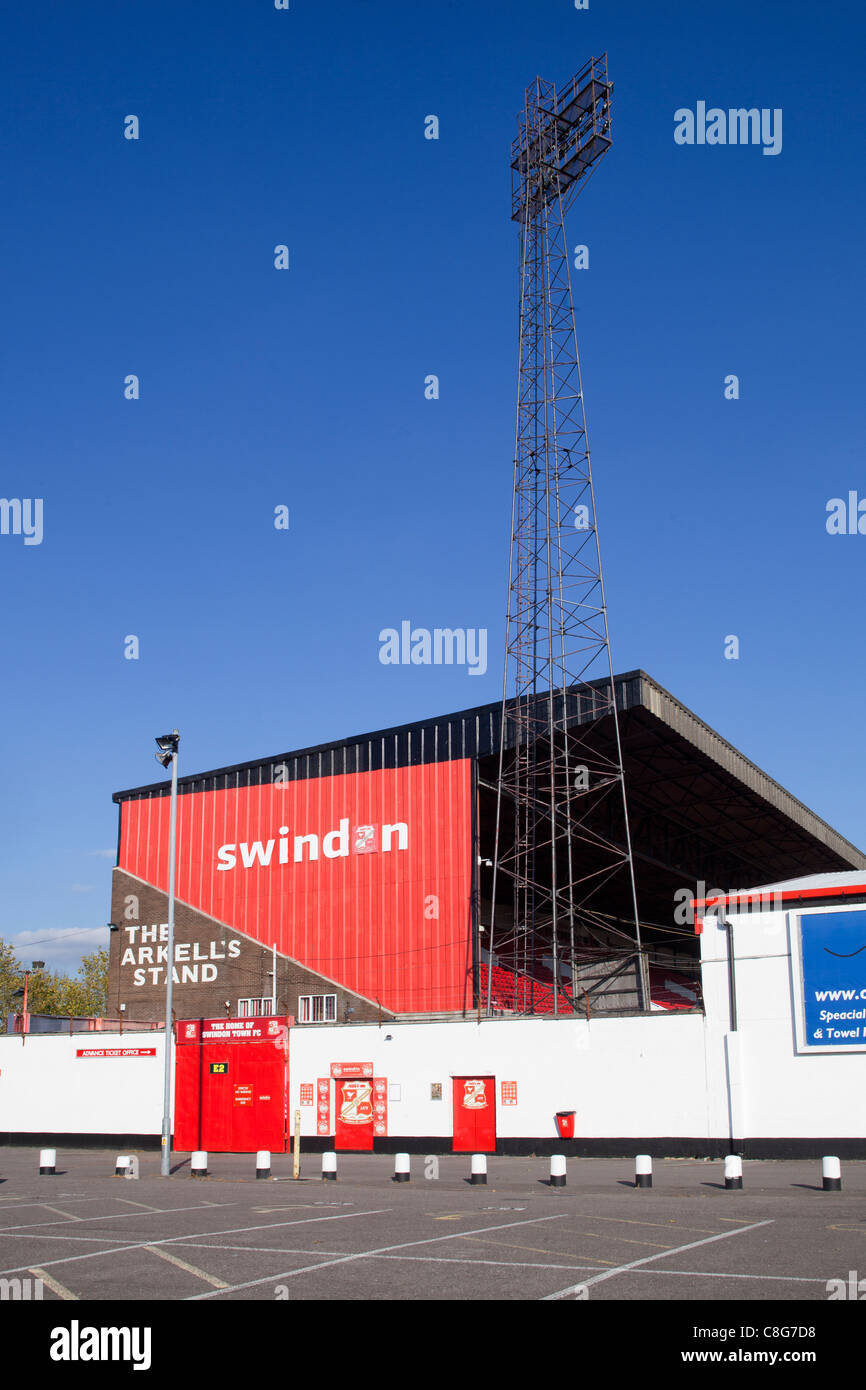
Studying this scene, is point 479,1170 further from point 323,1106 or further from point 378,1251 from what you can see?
point 323,1106

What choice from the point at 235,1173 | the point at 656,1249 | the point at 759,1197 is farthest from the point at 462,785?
the point at 656,1249

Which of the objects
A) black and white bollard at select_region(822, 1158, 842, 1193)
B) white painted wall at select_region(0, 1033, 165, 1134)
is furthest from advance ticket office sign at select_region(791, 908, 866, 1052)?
white painted wall at select_region(0, 1033, 165, 1134)

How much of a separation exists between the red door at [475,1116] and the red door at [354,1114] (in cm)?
304

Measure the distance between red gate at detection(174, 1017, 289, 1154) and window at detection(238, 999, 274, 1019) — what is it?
617 centimetres

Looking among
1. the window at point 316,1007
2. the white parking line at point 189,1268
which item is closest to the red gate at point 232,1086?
the window at point 316,1007

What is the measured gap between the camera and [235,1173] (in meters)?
30.4

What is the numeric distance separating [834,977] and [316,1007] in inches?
838

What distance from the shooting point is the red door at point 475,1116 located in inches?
1367

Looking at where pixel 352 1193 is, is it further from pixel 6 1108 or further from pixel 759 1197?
pixel 6 1108

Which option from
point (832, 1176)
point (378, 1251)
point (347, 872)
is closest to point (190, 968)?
point (347, 872)

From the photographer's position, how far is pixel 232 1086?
38781 millimetres

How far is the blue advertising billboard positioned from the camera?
2959 cm

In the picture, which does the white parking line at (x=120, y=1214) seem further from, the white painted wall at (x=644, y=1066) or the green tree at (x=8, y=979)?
the green tree at (x=8, y=979)

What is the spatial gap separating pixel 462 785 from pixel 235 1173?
56.9 ft
